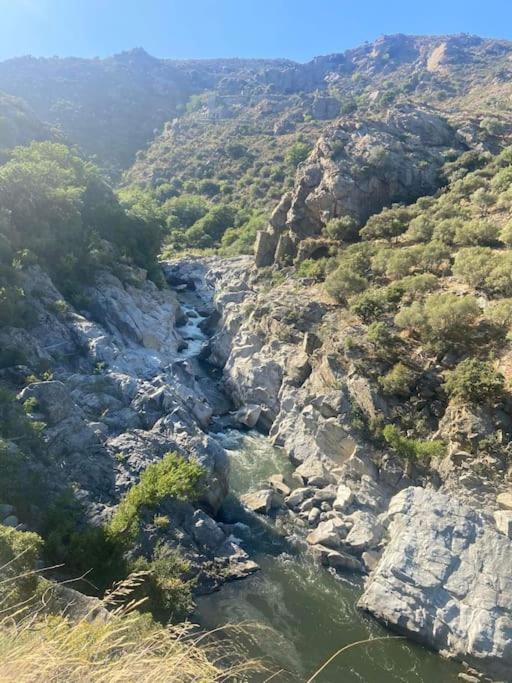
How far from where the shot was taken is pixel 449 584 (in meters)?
17.2

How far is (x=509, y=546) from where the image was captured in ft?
58.2

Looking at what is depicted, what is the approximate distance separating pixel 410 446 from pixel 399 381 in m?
3.75

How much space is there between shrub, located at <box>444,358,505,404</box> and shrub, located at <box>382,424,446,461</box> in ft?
8.99

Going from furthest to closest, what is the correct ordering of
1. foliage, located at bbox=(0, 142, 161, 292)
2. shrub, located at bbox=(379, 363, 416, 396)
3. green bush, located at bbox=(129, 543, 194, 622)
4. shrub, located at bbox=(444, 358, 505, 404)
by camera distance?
foliage, located at bbox=(0, 142, 161, 292)
shrub, located at bbox=(379, 363, 416, 396)
shrub, located at bbox=(444, 358, 505, 404)
green bush, located at bbox=(129, 543, 194, 622)

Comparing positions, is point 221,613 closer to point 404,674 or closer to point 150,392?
point 404,674

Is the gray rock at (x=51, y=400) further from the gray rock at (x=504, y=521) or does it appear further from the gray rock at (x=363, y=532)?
the gray rock at (x=504, y=521)

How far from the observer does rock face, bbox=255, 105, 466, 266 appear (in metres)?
45.9

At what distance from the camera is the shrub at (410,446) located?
22.8 metres

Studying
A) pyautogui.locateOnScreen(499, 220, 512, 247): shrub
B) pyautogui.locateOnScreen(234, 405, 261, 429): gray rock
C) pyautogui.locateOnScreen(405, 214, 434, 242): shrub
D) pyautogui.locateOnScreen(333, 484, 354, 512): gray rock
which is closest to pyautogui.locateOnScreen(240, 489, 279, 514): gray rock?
pyautogui.locateOnScreen(333, 484, 354, 512): gray rock

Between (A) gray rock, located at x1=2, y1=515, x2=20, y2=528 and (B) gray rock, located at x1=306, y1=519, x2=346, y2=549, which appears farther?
(B) gray rock, located at x1=306, y1=519, x2=346, y2=549

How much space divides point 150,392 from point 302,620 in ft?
47.2

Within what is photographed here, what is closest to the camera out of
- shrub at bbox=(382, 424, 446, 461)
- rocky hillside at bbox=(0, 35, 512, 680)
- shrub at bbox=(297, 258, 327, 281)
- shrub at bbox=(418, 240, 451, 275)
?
rocky hillside at bbox=(0, 35, 512, 680)

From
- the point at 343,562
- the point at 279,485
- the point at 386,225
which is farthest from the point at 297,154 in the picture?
the point at 343,562

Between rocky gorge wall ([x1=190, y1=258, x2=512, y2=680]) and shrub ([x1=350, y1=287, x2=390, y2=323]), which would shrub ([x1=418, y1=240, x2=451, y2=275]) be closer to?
shrub ([x1=350, y1=287, x2=390, y2=323])
